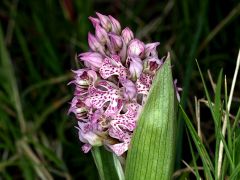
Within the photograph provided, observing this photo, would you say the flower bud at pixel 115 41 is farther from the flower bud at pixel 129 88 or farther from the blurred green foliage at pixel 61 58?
the blurred green foliage at pixel 61 58

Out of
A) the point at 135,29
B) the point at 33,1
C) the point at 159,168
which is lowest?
the point at 159,168

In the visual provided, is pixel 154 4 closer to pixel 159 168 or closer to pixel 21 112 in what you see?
pixel 21 112

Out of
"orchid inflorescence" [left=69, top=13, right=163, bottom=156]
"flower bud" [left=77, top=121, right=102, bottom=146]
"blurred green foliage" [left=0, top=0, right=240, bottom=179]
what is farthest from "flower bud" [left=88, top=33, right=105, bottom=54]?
"blurred green foliage" [left=0, top=0, right=240, bottom=179]

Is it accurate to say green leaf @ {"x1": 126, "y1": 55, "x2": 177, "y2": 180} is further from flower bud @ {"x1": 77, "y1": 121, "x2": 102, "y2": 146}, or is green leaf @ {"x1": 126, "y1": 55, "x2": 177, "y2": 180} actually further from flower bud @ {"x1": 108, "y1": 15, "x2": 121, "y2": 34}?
flower bud @ {"x1": 108, "y1": 15, "x2": 121, "y2": 34}

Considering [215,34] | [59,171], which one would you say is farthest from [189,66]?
[59,171]

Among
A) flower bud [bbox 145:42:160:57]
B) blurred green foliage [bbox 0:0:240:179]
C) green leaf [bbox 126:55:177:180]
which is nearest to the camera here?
green leaf [bbox 126:55:177:180]

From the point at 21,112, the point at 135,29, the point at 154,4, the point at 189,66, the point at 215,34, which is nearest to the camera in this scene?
the point at 189,66
